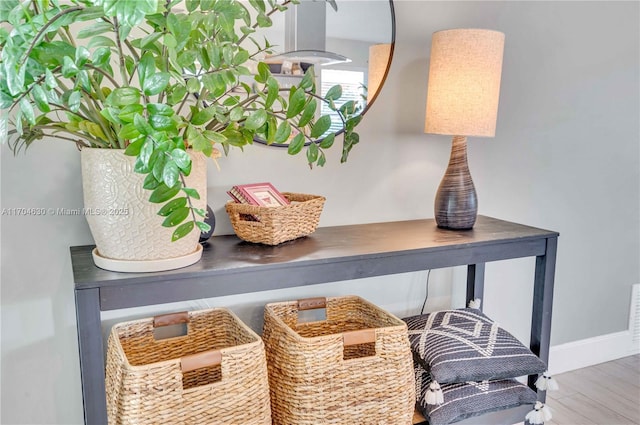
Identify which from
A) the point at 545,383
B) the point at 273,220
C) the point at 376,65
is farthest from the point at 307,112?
the point at 545,383

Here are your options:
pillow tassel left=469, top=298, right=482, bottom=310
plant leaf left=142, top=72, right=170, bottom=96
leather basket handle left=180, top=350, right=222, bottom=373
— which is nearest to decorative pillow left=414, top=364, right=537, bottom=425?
pillow tassel left=469, top=298, right=482, bottom=310

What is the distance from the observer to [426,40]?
6.35ft

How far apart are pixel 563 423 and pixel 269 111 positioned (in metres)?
1.82

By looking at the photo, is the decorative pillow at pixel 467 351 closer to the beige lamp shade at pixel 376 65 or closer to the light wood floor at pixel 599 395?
the light wood floor at pixel 599 395

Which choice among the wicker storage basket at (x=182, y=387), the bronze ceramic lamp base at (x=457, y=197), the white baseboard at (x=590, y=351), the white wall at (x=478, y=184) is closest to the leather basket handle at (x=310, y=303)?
the white wall at (x=478, y=184)

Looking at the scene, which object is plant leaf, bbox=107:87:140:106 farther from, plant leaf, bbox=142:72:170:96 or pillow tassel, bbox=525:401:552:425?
pillow tassel, bbox=525:401:552:425

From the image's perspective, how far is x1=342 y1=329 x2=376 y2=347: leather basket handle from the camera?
1416 mm

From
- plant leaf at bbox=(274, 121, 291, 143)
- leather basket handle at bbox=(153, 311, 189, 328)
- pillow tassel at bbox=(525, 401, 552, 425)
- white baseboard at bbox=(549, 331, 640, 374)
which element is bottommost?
white baseboard at bbox=(549, 331, 640, 374)

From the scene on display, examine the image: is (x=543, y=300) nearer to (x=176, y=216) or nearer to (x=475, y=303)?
(x=475, y=303)

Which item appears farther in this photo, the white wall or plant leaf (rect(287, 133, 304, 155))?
the white wall

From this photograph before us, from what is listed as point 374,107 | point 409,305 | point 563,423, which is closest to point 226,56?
point 374,107

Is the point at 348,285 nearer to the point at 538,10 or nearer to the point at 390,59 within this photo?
the point at 390,59

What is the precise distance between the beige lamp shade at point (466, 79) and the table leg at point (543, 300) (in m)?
0.47

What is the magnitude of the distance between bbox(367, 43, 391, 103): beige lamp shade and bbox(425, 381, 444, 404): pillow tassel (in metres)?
1.01
